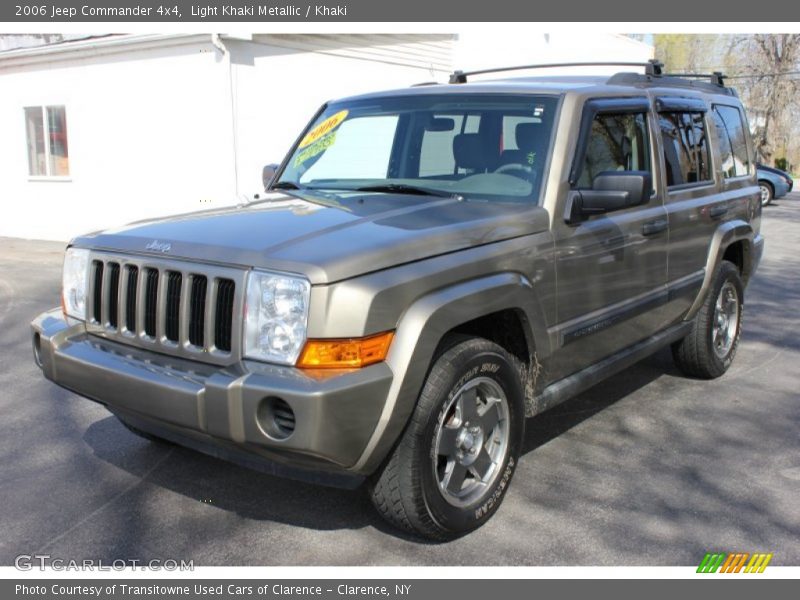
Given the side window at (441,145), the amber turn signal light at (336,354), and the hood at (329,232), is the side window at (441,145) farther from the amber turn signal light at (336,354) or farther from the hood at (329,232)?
the amber turn signal light at (336,354)

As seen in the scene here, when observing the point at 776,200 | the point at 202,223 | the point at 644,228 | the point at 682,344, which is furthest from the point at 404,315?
the point at 776,200

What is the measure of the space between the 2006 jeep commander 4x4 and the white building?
25.6 ft

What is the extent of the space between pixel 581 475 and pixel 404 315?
1.71 metres

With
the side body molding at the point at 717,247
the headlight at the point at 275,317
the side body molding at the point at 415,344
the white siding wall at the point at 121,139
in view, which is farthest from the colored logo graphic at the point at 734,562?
the white siding wall at the point at 121,139

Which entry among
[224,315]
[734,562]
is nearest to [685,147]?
[734,562]

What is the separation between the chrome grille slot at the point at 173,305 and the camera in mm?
3395

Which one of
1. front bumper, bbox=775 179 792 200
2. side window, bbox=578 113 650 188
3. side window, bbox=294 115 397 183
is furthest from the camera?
front bumper, bbox=775 179 792 200

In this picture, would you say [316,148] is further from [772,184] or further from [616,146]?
[772,184]

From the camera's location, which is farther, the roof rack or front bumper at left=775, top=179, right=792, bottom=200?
front bumper at left=775, top=179, right=792, bottom=200

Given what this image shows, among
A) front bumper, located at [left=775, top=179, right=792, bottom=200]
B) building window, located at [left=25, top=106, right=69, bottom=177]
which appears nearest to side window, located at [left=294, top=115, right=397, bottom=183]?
building window, located at [left=25, top=106, right=69, bottom=177]

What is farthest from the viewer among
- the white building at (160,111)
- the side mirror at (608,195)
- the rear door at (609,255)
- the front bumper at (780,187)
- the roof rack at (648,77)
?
the front bumper at (780,187)

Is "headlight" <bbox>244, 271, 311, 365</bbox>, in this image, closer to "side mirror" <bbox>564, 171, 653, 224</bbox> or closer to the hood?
the hood

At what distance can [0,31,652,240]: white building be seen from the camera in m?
12.9

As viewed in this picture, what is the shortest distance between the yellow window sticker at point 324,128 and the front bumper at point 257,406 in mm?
2112
